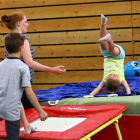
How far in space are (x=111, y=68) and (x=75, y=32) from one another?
1882 millimetres

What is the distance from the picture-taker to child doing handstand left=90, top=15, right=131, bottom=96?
2.71 metres

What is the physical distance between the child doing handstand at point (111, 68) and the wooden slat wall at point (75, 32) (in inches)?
59.0

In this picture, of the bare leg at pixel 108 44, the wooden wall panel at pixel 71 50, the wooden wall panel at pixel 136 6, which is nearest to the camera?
the bare leg at pixel 108 44

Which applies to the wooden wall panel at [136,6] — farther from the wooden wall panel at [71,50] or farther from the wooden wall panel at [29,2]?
the wooden wall panel at [29,2]

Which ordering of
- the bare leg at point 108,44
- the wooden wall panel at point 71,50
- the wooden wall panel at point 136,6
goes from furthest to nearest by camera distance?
the wooden wall panel at point 71,50
the wooden wall panel at point 136,6
the bare leg at point 108,44

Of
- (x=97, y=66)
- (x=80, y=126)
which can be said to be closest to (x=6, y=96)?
(x=80, y=126)

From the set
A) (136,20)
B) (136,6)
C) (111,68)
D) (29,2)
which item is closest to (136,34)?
(136,20)

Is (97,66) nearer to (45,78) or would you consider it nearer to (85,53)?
(85,53)

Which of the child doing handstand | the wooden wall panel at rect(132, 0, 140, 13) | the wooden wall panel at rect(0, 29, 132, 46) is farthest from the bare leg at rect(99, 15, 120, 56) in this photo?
the wooden wall panel at rect(132, 0, 140, 13)

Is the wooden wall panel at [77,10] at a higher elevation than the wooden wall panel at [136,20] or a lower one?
higher

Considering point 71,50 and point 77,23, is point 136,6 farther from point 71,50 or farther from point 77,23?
point 71,50

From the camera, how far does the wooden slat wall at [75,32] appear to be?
14.4 ft

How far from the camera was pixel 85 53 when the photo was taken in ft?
15.0

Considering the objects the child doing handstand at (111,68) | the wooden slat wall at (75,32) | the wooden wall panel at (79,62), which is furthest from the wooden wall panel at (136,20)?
the child doing handstand at (111,68)
